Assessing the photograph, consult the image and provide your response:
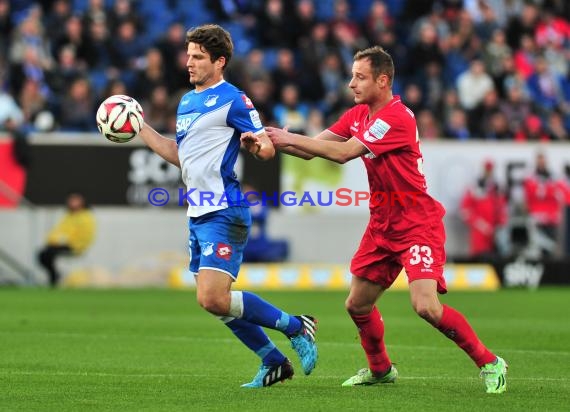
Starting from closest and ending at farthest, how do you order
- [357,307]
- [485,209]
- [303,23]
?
Result: [357,307], [485,209], [303,23]

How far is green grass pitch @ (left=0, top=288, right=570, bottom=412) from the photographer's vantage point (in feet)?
27.4

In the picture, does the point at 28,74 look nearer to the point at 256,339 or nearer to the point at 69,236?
the point at 69,236

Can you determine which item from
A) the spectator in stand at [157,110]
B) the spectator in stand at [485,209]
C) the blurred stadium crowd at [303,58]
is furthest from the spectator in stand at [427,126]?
the spectator in stand at [157,110]

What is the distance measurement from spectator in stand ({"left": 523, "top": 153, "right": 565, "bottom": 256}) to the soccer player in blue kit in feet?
50.9

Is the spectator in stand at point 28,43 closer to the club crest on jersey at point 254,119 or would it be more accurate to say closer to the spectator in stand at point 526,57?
the spectator in stand at point 526,57

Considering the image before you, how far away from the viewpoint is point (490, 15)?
26.8 m

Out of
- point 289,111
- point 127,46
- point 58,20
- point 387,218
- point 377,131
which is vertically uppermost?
point 58,20

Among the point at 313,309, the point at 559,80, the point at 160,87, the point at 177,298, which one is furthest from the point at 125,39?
the point at 559,80

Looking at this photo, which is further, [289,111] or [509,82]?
[509,82]

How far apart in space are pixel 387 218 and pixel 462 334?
99cm

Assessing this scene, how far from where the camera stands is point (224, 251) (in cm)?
884

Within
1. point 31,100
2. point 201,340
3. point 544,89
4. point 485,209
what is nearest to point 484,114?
point 544,89

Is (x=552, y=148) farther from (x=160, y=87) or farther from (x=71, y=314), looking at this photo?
(x=71, y=314)

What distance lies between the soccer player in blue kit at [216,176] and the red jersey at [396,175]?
2.83 ft
